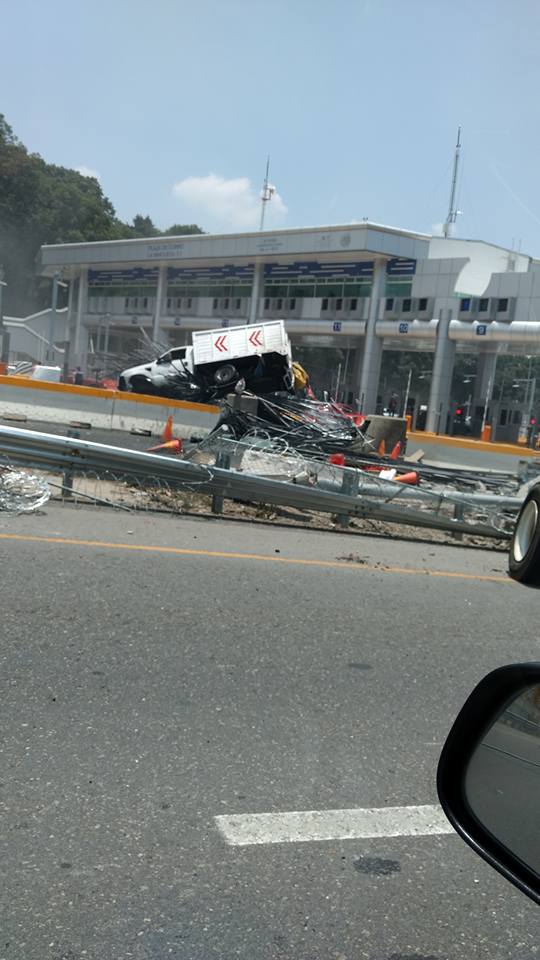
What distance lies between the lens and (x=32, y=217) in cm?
10475

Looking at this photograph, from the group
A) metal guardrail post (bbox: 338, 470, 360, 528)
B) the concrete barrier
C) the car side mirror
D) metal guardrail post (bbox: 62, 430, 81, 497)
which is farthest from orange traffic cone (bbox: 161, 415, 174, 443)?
the car side mirror

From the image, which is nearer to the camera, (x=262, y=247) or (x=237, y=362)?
(x=237, y=362)

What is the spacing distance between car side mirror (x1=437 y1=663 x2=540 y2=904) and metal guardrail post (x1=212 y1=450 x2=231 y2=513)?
28.1ft

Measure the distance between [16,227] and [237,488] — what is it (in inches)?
4098

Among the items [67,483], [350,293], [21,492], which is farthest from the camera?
[350,293]

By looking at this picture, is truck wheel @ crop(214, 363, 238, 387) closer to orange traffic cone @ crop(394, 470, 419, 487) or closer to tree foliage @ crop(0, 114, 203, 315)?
orange traffic cone @ crop(394, 470, 419, 487)

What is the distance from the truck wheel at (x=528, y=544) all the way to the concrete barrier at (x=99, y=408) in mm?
12659

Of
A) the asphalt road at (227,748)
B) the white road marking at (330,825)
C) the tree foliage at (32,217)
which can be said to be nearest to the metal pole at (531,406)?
the asphalt road at (227,748)

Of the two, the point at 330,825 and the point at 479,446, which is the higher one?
the point at 479,446

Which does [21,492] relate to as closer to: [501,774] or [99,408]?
[501,774]

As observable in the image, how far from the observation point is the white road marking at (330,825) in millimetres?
3537

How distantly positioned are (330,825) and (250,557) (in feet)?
15.7

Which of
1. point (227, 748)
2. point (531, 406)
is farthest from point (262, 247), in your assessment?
point (227, 748)

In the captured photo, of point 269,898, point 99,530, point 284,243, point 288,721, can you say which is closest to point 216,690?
point 288,721
